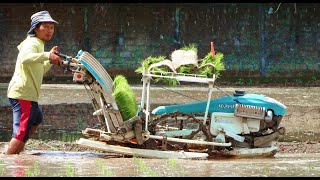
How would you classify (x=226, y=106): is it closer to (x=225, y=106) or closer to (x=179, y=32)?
(x=225, y=106)

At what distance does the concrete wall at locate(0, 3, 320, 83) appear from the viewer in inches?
1056

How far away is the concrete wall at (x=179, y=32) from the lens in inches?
1056

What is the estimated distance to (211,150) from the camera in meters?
10.9

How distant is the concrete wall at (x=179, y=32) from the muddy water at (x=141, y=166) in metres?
16.0

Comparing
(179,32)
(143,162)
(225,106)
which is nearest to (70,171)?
(143,162)

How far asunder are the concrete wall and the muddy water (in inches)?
628

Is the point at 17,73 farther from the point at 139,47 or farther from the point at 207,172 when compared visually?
the point at 139,47

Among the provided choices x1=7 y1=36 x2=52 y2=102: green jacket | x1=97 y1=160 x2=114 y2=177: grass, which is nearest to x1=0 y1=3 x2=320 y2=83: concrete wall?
x1=7 y1=36 x2=52 y2=102: green jacket

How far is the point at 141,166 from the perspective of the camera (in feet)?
30.6

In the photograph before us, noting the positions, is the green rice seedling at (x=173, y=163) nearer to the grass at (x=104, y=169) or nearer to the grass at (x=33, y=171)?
the grass at (x=104, y=169)

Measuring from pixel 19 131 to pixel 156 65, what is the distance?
1864mm

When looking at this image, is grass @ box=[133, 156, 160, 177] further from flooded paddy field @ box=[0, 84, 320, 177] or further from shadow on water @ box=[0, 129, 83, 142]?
shadow on water @ box=[0, 129, 83, 142]

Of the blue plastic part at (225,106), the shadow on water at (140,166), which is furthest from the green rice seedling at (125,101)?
the shadow on water at (140,166)

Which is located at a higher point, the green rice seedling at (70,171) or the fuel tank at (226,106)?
the fuel tank at (226,106)
